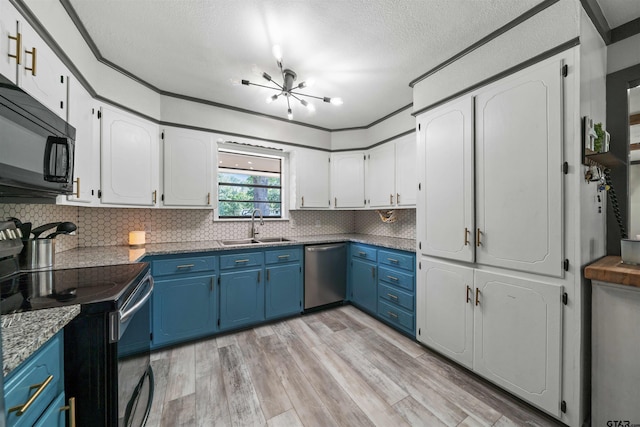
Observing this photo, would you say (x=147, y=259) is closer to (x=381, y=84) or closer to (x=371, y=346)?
(x=371, y=346)

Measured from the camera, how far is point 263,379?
6.36 feet

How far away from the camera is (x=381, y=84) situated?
2535 millimetres

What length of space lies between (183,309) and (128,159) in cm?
149

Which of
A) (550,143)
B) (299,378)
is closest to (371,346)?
(299,378)

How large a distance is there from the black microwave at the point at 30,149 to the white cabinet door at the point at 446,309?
2.60m

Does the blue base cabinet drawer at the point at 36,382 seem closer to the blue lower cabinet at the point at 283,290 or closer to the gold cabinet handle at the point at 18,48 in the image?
the gold cabinet handle at the point at 18,48

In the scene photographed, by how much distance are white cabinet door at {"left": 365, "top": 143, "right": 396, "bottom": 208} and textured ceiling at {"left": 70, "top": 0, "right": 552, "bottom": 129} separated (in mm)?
854

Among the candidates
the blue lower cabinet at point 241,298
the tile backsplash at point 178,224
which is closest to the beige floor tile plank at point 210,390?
the blue lower cabinet at point 241,298

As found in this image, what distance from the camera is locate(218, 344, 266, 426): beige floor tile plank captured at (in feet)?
5.18

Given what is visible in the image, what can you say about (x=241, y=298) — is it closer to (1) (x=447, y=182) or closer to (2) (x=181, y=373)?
(2) (x=181, y=373)

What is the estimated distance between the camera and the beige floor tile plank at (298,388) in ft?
5.19

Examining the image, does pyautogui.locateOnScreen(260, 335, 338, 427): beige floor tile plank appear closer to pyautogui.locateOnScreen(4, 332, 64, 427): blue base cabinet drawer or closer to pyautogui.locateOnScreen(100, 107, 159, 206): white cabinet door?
pyautogui.locateOnScreen(4, 332, 64, 427): blue base cabinet drawer

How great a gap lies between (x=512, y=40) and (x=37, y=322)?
9.38 ft

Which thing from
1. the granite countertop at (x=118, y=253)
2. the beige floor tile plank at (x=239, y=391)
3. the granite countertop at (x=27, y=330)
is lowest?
the beige floor tile plank at (x=239, y=391)
